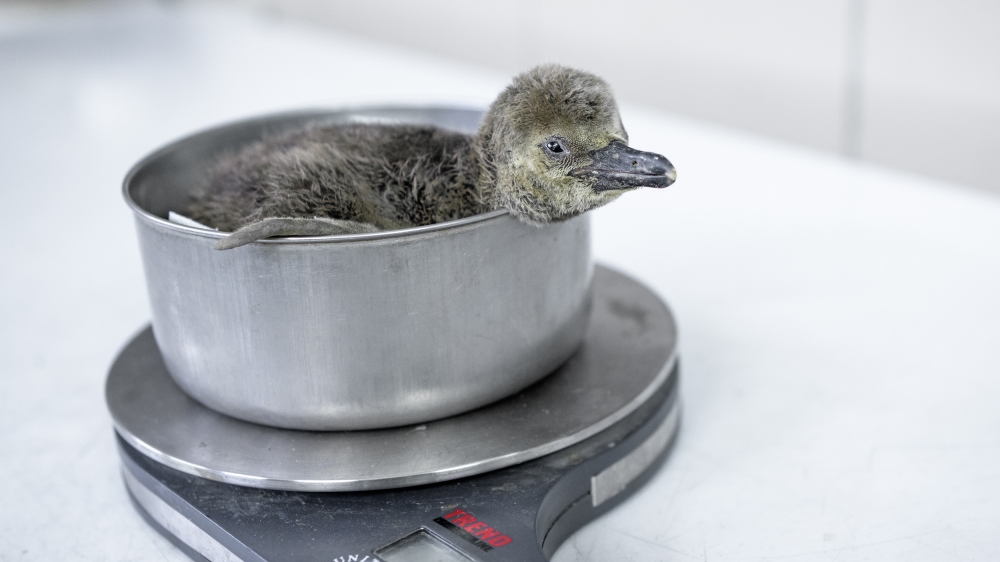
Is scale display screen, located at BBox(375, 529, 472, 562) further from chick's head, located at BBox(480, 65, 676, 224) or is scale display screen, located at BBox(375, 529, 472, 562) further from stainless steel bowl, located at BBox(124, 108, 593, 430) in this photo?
chick's head, located at BBox(480, 65, 676, 224)

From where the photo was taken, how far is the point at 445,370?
31.3 inches

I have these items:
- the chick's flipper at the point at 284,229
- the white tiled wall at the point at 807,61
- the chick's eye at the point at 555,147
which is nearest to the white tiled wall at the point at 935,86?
the white tiled wall at the point at 807,61

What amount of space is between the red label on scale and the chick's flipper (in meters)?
0.24

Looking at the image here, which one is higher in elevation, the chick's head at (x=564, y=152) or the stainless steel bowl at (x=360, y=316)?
the chick's head at (x=564, y=152)

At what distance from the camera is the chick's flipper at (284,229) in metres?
0.71

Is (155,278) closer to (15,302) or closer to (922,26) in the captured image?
(15,302)

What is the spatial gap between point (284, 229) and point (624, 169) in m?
0.27

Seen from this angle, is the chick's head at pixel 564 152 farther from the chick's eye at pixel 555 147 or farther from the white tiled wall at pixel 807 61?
the white tiled wall at pixel 807 61

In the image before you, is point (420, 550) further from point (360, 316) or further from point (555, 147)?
point (555, 147)

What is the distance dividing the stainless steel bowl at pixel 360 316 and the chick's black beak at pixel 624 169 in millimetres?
62

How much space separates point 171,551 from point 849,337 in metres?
0.73

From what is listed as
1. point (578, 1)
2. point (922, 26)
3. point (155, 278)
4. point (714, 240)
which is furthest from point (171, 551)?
point (578, 1)

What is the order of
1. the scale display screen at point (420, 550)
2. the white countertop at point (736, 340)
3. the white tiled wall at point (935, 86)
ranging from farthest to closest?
1. the white tiled wall at point (935, 86)
2. the white countertop at point (736, 340)
3. the scale display screen at point (420, 550)

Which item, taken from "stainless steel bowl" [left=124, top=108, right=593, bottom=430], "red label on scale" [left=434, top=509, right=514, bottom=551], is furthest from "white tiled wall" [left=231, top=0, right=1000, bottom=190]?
"red label on scale" [left=434, top=509, right=514, bottom=551]
